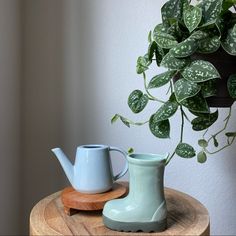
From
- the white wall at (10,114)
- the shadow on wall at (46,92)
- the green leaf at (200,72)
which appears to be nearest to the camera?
the green leaf at (200,72)

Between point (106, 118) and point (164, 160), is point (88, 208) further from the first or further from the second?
point (106, 118)

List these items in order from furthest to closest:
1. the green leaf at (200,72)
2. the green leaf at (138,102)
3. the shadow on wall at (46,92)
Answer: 1. the shadow on wall at (46,92)
2. the green leaf at (138,102)
3. the green leaf at (200,72)

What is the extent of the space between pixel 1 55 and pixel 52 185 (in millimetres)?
574

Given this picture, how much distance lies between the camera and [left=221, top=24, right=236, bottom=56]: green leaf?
26.1 inches

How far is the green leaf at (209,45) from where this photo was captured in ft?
2.20

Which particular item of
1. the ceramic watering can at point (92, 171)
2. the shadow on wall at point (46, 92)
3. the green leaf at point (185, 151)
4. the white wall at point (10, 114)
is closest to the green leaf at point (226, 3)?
the green leaf at point (185, 151)

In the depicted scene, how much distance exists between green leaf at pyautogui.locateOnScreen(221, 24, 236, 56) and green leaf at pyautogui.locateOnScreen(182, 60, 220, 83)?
0.06m

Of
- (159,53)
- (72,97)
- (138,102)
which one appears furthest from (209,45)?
(72,97)

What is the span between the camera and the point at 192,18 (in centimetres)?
68

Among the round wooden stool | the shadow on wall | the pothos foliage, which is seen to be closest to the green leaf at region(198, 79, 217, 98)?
the pothos foliage

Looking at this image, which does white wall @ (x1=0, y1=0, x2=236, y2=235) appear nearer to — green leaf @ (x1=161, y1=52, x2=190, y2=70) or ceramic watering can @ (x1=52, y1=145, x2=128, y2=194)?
ceramic watering can @ (x1=52, y1=145, x2=128, y2=194)

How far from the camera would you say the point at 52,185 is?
4.41 ft

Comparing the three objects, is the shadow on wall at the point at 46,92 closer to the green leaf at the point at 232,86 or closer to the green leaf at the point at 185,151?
the green leaf at the point at 185,151

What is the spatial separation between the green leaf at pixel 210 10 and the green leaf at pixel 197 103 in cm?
16
